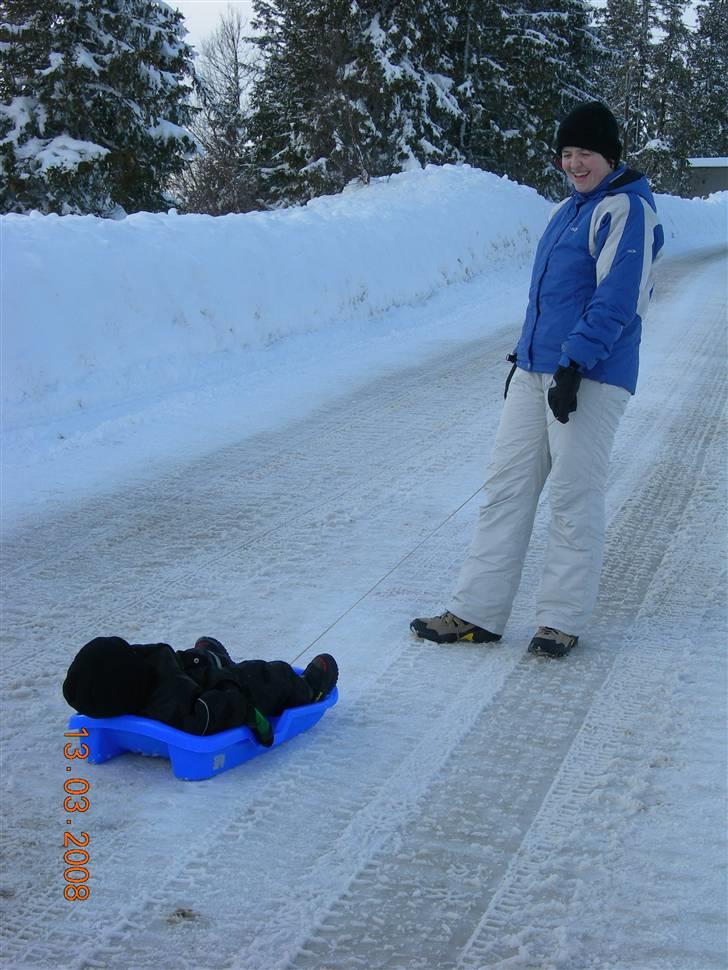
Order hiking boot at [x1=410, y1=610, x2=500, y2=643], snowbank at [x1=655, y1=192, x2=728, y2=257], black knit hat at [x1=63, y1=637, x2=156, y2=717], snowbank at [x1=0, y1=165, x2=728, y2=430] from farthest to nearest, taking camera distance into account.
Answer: snowbank at [x1=655, y1=192, x2=728, y2=257]
snowbank at [x1=0, y1=165, x2=728, y2=430]
hiking boot at [x1=410, y1=610, x2=500, y2=643]
black knit hat at [x1=63, y1=637, x2=156, y2=717]

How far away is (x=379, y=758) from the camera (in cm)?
306

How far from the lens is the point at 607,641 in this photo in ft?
12.9

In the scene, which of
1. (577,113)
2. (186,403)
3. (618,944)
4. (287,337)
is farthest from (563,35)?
(618,944)

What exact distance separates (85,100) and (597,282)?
21281 mm

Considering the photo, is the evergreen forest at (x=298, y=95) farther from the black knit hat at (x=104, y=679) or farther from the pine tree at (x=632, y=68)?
the black knit hat at (x=104, y=679)

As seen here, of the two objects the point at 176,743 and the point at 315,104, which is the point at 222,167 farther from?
the point at 176,743

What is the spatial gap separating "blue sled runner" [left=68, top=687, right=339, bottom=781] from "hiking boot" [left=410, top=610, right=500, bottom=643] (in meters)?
0.94

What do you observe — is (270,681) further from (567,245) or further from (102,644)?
(567,245)

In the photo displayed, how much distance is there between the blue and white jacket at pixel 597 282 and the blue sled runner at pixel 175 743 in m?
1.61

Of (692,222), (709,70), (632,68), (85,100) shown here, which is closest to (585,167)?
(85,100)

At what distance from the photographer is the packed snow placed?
238 cm

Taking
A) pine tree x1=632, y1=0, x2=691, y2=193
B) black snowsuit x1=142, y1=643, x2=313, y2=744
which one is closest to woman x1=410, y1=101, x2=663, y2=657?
black snowsuit x1=142, y1=643, x2=313, y2=744

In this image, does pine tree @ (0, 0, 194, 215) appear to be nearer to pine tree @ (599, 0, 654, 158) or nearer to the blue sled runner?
the blue sled runner

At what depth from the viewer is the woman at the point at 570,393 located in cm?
356
